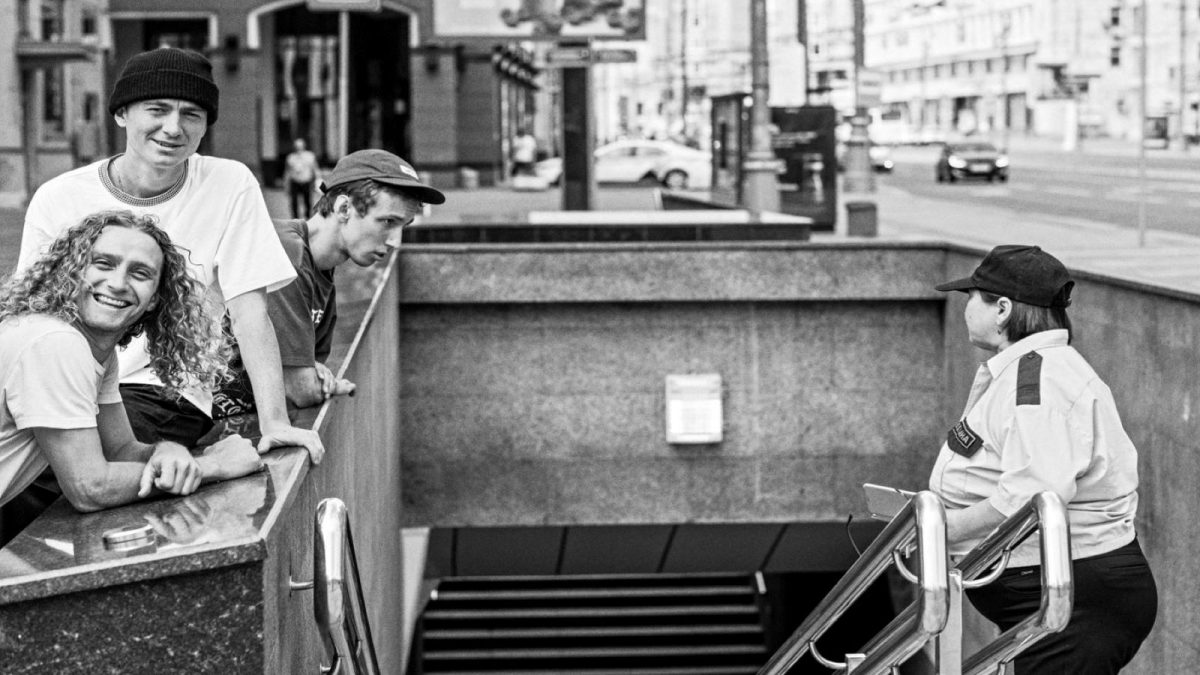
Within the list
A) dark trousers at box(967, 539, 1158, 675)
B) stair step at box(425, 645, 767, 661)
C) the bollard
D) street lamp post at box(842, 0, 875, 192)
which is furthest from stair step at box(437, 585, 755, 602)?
street lamp post at box(842, 0, 875, 192)

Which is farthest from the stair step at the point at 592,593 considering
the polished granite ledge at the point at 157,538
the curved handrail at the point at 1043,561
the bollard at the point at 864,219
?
the polished granite ledge at the point at 157,538

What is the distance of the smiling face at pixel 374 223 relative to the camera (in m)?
5.18

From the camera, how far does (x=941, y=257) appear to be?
12250 mm

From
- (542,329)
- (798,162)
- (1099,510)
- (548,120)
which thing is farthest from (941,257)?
(548,120)

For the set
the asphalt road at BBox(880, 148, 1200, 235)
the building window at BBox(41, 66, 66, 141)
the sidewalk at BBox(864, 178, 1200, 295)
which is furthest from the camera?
the building window at BBox(41, 66, 66, 141)

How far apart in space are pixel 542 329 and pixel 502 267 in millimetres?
537

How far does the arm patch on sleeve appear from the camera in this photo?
4.60 m

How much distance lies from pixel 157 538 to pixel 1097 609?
8.73ft

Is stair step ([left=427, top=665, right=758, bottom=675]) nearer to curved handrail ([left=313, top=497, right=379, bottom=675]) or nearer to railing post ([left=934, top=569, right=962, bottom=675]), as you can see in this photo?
railing post ([left=934, top=569, right=962, bottom=675])

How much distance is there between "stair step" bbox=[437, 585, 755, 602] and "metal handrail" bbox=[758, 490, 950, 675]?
49.1ft

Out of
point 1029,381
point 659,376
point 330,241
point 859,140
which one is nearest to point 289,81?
point 859,140

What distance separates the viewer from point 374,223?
17.1 ft

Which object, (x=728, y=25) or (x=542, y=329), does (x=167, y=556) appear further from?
(x=728, y=25)

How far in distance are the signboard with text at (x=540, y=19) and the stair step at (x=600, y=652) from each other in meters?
6.76
